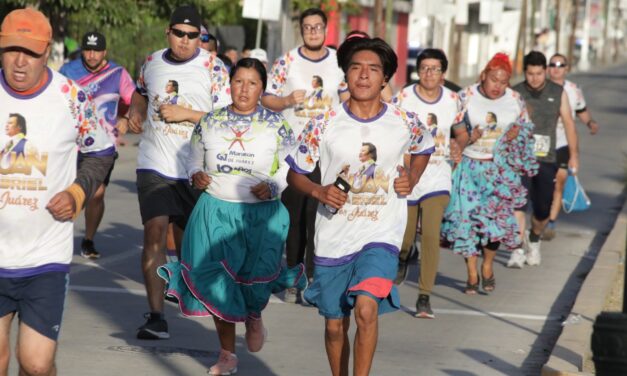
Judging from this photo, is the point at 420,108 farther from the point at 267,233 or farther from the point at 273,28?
the point at 273,28

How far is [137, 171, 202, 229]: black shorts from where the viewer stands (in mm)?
9836

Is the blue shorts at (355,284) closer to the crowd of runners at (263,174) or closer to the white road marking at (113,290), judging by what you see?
the crowd of runners at (263,174)

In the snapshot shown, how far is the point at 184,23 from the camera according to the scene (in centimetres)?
977

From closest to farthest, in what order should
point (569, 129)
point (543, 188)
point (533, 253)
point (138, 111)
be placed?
point (138, 111)
point (533, 253)
point (543, 188)
point (569, 129)

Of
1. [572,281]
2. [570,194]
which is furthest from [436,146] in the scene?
[570,194]

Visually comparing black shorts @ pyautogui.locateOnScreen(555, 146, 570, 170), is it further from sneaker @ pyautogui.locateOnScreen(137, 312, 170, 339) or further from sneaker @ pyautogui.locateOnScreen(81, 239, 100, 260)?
sneaker @ pyautogui.locateOnScreen(137, 312, 170, 339)

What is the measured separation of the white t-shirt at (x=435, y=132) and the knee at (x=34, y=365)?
5.41 metres

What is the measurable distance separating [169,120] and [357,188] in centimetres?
248

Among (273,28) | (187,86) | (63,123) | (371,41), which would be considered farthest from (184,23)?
(273,28)

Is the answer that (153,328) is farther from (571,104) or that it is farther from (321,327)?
(571,104)

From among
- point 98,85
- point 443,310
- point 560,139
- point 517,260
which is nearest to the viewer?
point 443,310

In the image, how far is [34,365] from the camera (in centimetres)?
629

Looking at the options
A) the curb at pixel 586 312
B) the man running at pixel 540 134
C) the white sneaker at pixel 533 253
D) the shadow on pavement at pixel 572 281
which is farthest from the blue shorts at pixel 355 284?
the white sneaker at pixel 533 253

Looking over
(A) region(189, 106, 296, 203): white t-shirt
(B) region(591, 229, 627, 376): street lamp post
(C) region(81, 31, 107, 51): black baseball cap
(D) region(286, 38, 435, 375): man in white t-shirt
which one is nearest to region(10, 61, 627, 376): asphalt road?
(A) region(189, 106, 296, 203): white t-shirt
